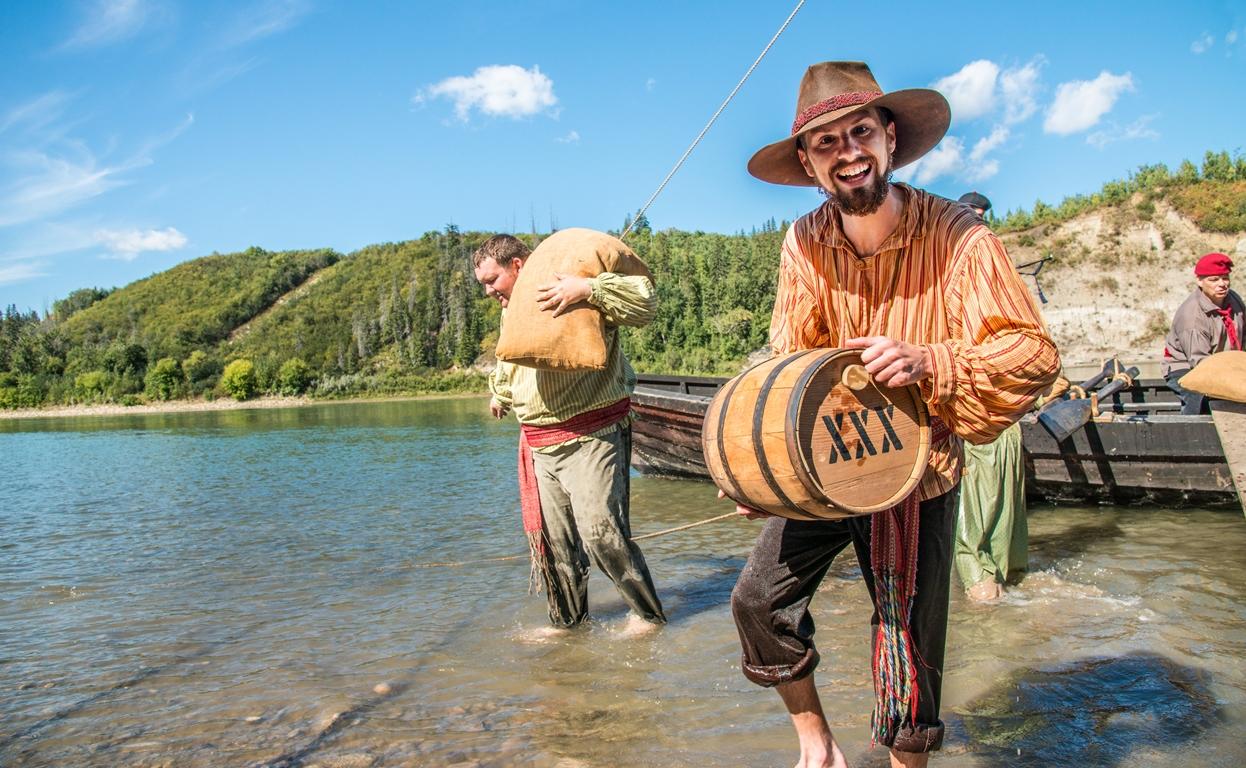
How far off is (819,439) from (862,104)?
907mm

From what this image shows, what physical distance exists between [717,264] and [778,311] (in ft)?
205

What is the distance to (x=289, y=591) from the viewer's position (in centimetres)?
653

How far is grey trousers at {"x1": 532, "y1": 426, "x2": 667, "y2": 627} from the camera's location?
4.47 meters

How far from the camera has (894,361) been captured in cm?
210

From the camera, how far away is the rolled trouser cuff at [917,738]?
2389 mm

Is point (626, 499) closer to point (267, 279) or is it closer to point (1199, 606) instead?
point (1199, 606)

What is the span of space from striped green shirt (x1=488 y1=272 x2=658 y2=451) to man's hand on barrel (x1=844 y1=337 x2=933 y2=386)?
6.74 feet

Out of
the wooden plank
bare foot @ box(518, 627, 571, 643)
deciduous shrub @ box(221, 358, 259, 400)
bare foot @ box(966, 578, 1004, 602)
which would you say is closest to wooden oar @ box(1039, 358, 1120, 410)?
the wooden plank

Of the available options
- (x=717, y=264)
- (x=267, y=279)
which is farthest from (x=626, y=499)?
(x=267, y=279)

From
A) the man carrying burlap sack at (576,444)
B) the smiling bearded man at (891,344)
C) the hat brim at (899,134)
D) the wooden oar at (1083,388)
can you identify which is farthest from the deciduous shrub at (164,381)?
the smiling bearded man at (891,344)

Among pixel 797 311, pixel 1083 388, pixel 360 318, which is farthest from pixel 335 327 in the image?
pixel 797 311

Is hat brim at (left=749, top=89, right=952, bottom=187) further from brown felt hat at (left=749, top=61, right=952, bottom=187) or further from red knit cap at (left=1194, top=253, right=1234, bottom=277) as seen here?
red knit cap at (left=1194, top=253, right=1234, bottom=277)

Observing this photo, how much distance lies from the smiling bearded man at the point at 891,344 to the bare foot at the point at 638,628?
215 cm

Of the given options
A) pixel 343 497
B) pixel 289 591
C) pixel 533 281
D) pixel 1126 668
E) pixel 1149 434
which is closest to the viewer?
pixel 1126 668
